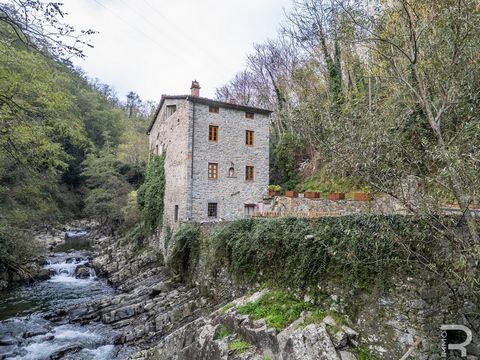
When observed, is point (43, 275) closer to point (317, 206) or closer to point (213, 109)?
point (213, 109)

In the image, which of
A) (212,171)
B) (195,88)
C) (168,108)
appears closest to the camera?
(212,171)

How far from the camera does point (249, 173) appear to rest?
18.9 metres

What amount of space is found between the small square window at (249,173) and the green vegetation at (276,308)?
36.1ft

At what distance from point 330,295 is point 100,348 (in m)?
7.72

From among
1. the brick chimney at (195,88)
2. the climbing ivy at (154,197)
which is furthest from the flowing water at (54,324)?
the brick chimney at (195,88)

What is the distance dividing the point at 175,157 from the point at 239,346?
13.4 meters

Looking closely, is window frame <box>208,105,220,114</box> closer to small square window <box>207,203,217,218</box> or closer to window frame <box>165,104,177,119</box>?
window frame <box>165,104,177,119</box>

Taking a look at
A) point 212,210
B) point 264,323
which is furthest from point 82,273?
point 264,323

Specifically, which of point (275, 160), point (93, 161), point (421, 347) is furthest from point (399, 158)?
point (93, 161)

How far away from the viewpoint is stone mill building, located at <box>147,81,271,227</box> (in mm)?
17016

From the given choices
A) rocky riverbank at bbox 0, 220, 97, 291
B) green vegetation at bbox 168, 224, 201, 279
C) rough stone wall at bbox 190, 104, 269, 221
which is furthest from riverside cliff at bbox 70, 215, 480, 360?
rocky riverbank at bbox 0, 220, 97, 291

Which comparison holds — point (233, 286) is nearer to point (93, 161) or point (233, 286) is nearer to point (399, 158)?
point (399, 158)

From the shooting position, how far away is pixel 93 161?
3098 cm

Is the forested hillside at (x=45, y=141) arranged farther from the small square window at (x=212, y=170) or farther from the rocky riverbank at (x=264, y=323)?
the small square window at (x=212, y=170)
